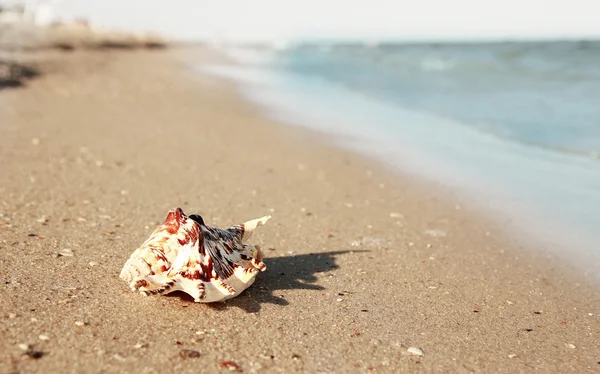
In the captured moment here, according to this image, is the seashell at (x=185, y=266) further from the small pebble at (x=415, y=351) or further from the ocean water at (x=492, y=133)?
the ocean water at (x=492, y=133)

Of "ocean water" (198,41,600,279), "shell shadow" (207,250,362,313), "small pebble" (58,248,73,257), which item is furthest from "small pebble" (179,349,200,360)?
"ocean water" (198,41,600,279)

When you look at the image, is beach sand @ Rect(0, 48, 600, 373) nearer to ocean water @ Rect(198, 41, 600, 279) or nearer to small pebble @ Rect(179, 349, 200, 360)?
small pebble @ Rect(179, 349, 200, 360)

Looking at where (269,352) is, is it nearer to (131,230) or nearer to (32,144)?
(131,230)

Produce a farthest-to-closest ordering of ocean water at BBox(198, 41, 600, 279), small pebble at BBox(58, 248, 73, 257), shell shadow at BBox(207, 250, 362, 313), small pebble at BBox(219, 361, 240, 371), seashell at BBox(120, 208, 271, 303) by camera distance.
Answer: ocean water at BBox(198, 41, 600, 279), small pebble at BBox(58, 248, 73, 257), shell shadow at BBox(207, 250, 362, 313), seashell at BBox(120, 208, 271, 303), small pebble at BBox(219, 361, 240, 371)

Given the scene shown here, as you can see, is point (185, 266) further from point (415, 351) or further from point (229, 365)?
point (415, 351)

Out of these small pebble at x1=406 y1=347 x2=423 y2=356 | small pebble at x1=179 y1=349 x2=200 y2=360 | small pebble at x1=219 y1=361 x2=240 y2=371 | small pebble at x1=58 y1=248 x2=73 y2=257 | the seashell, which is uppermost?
the seashell

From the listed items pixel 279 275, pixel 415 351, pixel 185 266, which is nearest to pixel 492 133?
pixel 279 275

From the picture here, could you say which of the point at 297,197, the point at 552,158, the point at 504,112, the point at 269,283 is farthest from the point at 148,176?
the point at 504,112
